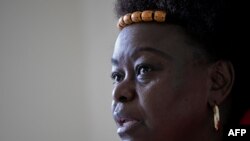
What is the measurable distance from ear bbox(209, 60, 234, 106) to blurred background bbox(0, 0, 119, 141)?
71 cm

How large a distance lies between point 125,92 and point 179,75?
0.38 feet

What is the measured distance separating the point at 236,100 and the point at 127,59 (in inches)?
10.2

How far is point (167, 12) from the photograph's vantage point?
0.75 m

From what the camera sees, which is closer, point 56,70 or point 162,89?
point 162,89

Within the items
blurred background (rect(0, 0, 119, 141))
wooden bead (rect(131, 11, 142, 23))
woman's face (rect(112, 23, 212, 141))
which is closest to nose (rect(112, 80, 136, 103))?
woman's face (rect(112, 23, 212, 141))

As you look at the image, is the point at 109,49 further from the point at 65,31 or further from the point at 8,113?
the point at 8,113

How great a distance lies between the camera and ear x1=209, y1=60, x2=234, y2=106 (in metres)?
0.74

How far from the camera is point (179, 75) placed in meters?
0.72

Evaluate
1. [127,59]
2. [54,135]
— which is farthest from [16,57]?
[127,59]

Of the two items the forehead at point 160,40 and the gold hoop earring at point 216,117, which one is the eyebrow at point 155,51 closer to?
the forehead at point 160,40

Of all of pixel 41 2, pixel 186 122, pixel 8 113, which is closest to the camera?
pixel 186 122

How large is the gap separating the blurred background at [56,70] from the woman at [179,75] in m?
0.67

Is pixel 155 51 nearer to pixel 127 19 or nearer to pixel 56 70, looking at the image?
pixel 127 19

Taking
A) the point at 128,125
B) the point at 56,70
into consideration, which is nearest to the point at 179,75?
the point at 128,125
